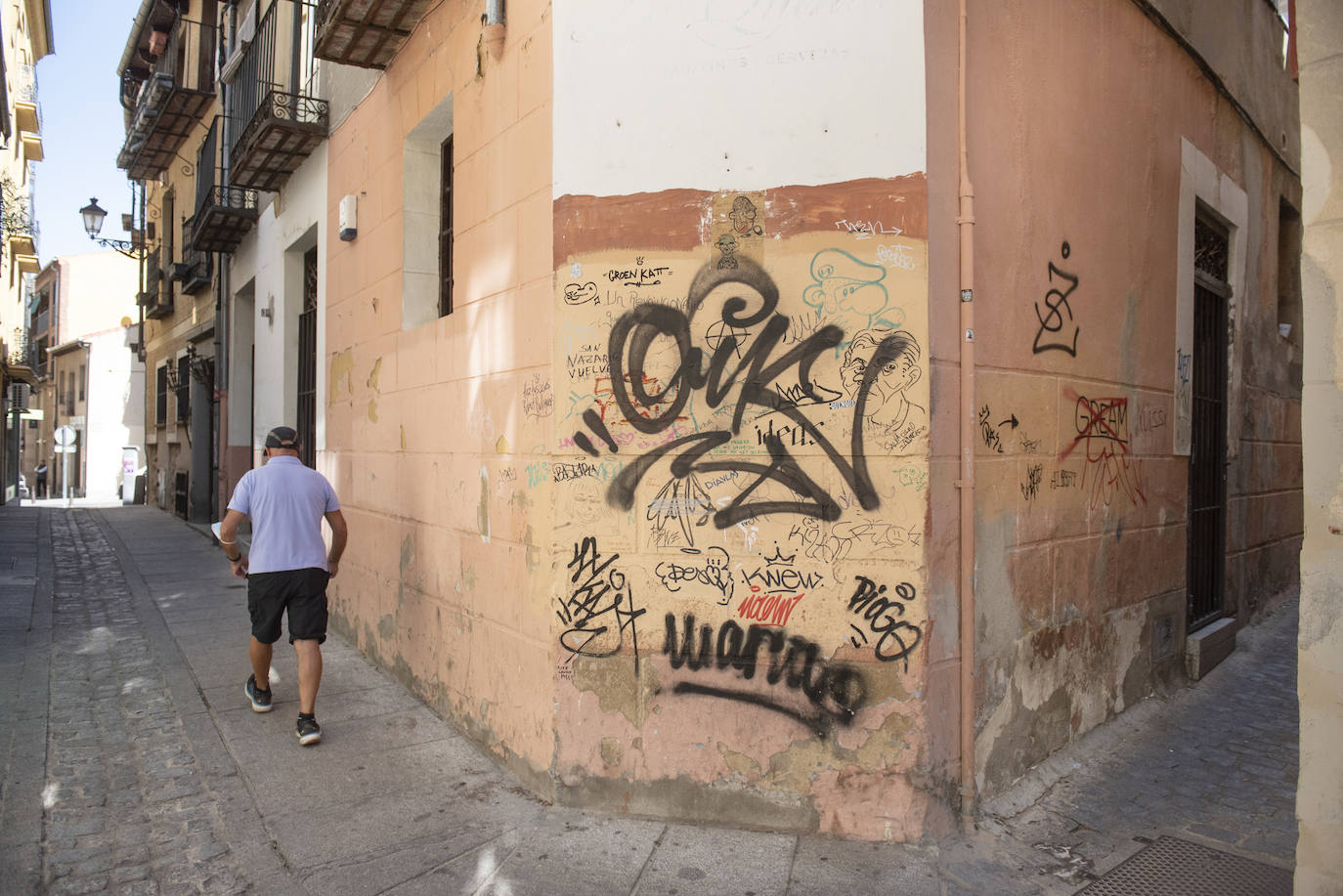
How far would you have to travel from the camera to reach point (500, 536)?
4.45m

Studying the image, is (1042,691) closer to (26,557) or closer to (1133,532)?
(1133,532)

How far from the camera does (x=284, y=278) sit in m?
8.95

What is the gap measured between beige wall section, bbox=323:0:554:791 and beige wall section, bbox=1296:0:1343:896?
9.11 feet

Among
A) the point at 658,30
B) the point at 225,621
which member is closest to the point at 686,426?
the point at 658,30

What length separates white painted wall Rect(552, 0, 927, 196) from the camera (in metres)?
3.63

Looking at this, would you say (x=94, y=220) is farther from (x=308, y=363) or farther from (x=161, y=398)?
(x=308, y=363)

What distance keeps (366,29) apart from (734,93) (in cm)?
319

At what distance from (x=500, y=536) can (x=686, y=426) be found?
1.26 metres

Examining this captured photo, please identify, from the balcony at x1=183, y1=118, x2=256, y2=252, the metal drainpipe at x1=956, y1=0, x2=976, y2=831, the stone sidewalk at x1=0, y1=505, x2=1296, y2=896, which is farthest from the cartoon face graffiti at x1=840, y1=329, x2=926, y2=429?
the balcony at x1=183, y1=118, x2=256, y2=252

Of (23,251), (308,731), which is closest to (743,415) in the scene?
(308,731)

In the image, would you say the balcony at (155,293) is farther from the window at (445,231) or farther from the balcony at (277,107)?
the window at (445,231)

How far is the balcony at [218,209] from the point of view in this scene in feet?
34.2

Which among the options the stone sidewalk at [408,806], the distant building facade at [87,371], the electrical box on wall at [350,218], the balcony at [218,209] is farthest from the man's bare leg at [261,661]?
the distant building facade at [87,371]

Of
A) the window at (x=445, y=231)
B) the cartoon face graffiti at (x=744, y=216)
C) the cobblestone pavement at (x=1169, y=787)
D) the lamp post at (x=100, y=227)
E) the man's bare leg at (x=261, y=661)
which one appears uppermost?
the lamp post at (x=100, y=227)
